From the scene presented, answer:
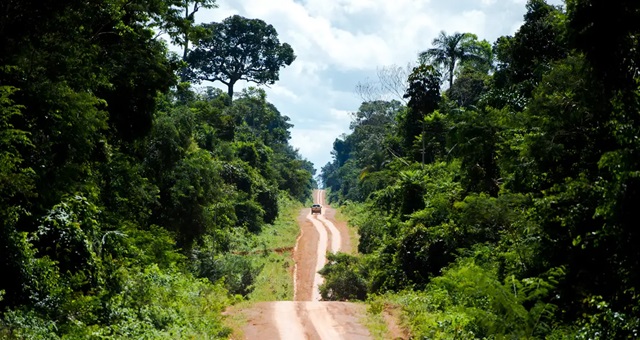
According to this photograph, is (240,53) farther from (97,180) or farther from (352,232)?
(97,180)

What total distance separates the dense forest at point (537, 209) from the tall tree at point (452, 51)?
1556 centimetres

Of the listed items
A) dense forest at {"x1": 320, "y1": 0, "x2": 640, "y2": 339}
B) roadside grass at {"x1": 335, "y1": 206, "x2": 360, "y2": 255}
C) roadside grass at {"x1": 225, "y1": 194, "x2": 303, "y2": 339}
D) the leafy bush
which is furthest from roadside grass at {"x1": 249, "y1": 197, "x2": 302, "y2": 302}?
roadside grass at {"x1": 335, "y1": 206, "x2": 360, "y2": 255}

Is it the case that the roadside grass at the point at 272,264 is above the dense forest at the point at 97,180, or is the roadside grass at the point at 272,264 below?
below

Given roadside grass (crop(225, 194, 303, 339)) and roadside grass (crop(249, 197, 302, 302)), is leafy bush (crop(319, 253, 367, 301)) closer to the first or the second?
roadside grass (crop(225, 194, 303, 339))

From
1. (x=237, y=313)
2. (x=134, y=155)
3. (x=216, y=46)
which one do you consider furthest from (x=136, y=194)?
(x=216, y=46)

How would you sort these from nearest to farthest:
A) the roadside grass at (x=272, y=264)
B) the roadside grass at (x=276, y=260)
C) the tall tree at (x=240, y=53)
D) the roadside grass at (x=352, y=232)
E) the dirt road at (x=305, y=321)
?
the dirt road at (x=305, y=321)
the roadside grass at (x=272, y=264)
the roadside grass at (x=276, y=260)
the roadside grass at (x=352, y=232)
the tall tree at (x=240, y=53)

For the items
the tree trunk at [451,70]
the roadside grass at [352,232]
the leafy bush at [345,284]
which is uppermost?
the tree trunk at [451,70]

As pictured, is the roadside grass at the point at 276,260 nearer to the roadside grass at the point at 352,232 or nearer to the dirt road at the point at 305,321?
the roadside grass at the point at 352,232

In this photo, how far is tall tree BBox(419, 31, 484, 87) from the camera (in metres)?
45.9

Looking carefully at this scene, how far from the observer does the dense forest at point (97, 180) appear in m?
10.3

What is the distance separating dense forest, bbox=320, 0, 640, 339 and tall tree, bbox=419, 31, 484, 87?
51.0 ft

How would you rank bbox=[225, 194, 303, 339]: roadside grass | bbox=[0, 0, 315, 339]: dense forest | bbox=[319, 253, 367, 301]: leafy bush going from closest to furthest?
bbox=[0, 0, 315, 339]: dense forest → bbox=[225, 194, 303, 339]: roadside grass → bbox=[319, 253, 367, 301]: leafy bush

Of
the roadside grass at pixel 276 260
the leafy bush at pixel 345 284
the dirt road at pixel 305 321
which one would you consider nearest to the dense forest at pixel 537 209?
the leafy bush at pixel 345 284

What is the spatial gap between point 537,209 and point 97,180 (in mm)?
12743
